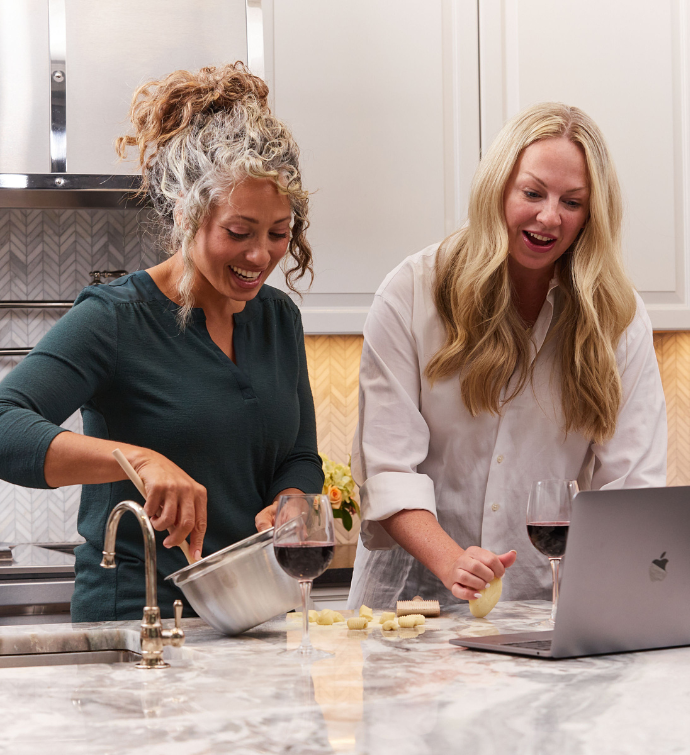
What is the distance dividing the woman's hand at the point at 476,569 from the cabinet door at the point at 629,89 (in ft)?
5.12

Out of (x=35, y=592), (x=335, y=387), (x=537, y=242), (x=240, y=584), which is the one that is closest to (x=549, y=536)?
(x=240, y=584)

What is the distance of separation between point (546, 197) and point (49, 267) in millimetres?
1666

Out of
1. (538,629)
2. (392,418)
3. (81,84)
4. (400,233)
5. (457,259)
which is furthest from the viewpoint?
(400,233)

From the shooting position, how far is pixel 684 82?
102 inches

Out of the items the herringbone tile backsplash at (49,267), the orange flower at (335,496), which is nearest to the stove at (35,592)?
the herringbone tile backsplash at (49,267)

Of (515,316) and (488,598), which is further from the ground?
(515,316)

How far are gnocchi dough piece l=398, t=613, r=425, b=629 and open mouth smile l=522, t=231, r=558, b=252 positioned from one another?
2.18ft

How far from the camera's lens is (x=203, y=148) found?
1409mm

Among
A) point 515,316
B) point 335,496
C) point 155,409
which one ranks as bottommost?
point 335,496

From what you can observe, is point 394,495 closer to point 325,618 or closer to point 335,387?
point 325,618

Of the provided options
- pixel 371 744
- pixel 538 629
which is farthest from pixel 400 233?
pixel 371 744

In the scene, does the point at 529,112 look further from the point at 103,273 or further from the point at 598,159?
the point at 103,273

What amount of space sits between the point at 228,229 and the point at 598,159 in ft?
2.04

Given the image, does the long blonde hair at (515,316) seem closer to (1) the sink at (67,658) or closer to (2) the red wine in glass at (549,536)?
(2) the red wine in glass at (549,536)
